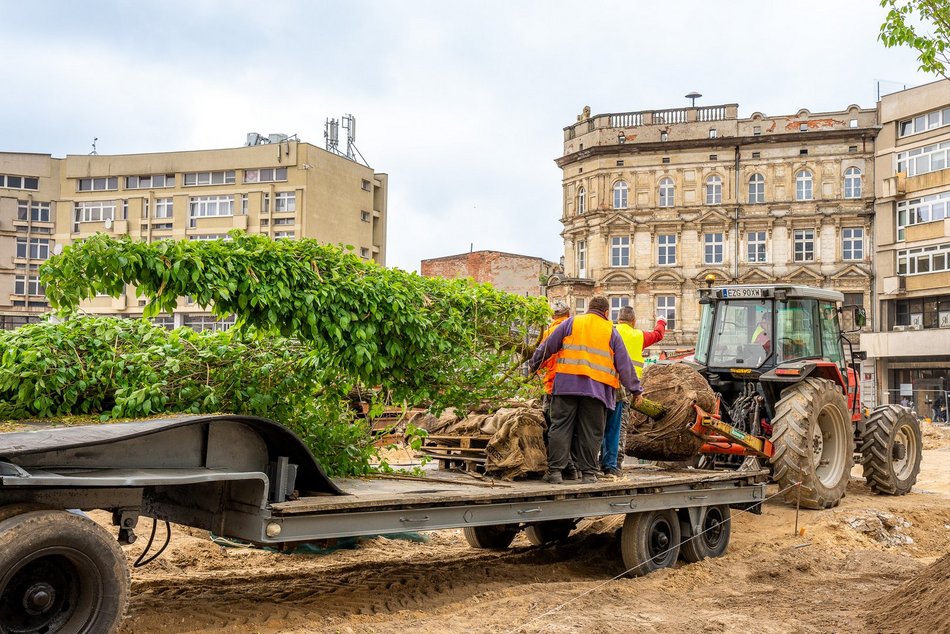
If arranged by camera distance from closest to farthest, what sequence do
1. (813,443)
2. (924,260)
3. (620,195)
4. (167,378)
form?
(167,378), (813,443), (924,260), (620,195)

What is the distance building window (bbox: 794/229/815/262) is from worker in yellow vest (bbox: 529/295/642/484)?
4010 centimetres

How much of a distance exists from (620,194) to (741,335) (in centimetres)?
3648

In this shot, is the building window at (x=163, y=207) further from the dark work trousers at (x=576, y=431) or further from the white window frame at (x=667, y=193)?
the dark work trousers at (x=576, y=431)

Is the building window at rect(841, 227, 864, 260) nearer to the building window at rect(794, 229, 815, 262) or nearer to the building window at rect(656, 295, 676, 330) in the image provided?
the building window at rect(794, 229, 815, 262)

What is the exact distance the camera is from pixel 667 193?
47.6 m

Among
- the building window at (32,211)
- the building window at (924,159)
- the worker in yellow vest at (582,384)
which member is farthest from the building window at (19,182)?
the worker in yellow vest at (582,384)

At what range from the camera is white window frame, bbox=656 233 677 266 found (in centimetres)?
4738

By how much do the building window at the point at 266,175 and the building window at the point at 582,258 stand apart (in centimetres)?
1856

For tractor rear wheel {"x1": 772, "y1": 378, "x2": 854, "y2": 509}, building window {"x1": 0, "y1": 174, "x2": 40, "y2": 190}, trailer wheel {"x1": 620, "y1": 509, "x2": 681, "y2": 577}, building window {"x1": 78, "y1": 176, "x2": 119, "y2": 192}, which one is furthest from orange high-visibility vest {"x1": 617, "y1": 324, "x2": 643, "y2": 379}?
building window {"x1": 0, "y1": 174, "x2": 40, "y2": 190}

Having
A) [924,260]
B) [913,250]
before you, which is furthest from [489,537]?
[913,250]

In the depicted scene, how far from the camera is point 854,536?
10.3m

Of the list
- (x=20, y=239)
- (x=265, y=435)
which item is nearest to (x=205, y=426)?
(x=265, y=435)

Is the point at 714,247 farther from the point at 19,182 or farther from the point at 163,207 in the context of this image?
the point at 19,182

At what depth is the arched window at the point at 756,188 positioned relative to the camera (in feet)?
152
